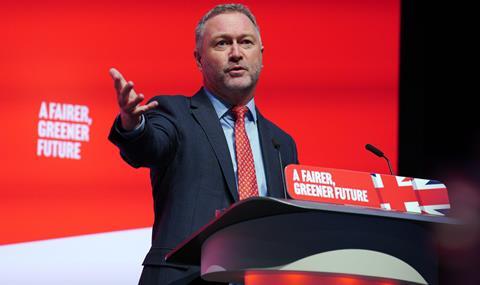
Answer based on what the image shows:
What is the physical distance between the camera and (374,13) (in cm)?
414

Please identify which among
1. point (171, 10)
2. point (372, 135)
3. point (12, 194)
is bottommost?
point (12, 194)

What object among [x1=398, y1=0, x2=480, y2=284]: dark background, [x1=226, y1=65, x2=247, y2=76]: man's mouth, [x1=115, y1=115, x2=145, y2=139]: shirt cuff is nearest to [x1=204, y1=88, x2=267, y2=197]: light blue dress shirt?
[x1=226, y1=65, x2=247, y2=76]: man's mouth

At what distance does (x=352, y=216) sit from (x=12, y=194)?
1893mm

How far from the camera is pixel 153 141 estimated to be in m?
2.06

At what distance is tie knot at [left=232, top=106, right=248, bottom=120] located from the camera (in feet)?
8.11

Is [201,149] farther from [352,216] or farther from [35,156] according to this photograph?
[35,156]

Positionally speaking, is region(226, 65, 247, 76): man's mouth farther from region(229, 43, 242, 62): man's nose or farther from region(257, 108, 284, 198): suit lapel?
region(257, 108, 284, 198): suit lapel

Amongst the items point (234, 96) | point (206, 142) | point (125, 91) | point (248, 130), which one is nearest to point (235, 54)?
point (234, 96)

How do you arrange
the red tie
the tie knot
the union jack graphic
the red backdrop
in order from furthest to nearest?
1. the red backdrop
2. the tie knot
3. the red tie
4. the union jack graphic

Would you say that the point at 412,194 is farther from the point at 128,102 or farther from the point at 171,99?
the point at 171,99

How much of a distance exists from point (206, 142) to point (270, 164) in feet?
0.82

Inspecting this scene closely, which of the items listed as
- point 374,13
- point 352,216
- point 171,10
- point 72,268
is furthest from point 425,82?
point 352,216

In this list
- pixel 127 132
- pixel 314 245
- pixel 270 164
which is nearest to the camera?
pixel 314 245

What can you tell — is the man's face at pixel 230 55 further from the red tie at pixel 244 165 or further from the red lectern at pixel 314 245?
the red lectern at pixel 314 245
